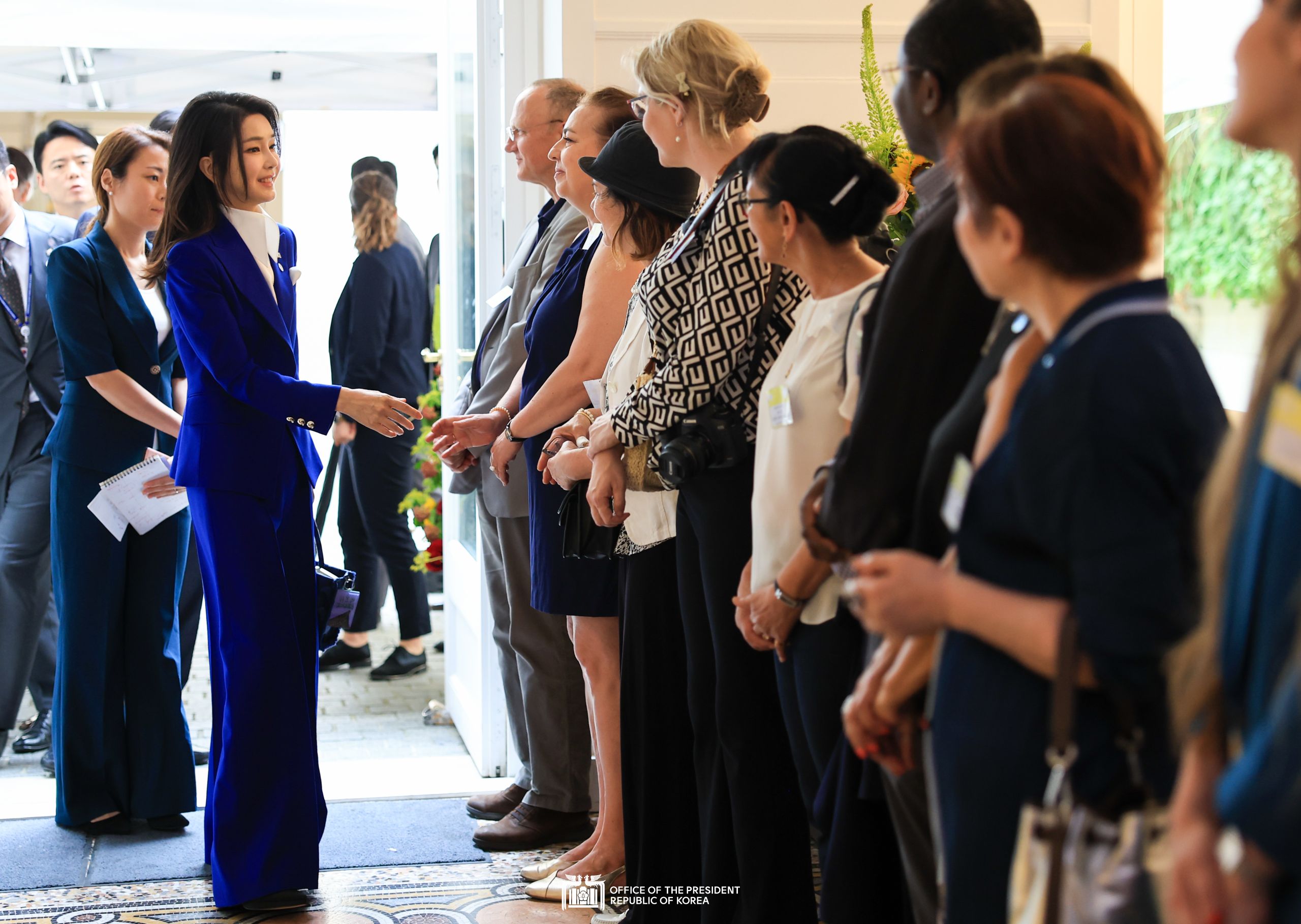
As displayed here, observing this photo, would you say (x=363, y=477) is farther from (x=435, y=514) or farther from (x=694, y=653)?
(x=694, y=653)

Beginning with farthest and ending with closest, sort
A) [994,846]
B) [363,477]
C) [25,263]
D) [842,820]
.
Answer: [363,477] → [25,263] → [842,820] → [994,846]

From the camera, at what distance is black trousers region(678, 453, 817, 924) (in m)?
2.13

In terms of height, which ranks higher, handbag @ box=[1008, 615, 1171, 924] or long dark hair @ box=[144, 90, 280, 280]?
long dark hair @ box=[144, 90, 280, 280]

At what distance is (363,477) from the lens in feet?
17.8

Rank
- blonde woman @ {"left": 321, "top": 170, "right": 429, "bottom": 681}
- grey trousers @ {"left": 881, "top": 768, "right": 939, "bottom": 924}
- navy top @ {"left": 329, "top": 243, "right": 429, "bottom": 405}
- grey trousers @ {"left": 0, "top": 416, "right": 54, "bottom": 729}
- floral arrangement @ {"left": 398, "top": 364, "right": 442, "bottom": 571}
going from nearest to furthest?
grey trousers @ {"left": 881, "top": 768, "right": 939, "bottom": 924}, grey trousers @ {"left": 0, "top": 416, "right": 54, "bottom": 729}, floral arrangement @ {"left": 398, "top": 364, "right": 442, "bottom": 571}, blonde woman @ {"left": 321, "top": 170, "right": 429, "bottom": 681}, navy top @ {"left": 329, "top": 243, "right": 429, "bottom": 405}

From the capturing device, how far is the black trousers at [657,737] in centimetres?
244

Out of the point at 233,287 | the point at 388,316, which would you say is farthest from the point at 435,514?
the point at 233,287

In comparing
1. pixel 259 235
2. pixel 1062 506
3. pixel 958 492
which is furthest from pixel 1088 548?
pixel 259 235

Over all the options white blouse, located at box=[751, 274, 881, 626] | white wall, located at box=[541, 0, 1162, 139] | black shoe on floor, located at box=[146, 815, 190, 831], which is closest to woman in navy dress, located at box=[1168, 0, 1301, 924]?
white blouse, located at box=[751, 274, 881, 626]

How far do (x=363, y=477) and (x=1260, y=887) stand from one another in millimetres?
4853

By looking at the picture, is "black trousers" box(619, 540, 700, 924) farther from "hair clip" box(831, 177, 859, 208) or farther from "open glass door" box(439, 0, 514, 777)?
"open glass door" box(439, 0, 514, 777)

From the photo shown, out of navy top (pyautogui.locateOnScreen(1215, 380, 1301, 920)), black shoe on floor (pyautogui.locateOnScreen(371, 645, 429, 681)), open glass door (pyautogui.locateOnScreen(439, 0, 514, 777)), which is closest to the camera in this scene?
navy top (pyautogui.locateOnScreen(1215, 380, 1301, 920))

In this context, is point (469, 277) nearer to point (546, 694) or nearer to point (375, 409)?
point (375, 409)

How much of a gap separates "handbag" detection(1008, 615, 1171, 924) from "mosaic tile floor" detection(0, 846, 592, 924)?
178 cm
